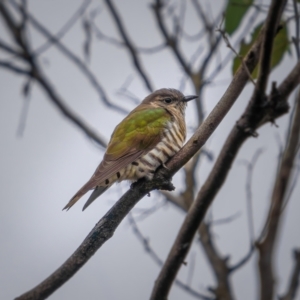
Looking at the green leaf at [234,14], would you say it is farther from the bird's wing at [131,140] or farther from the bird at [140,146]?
the bird's wing at [131,140]

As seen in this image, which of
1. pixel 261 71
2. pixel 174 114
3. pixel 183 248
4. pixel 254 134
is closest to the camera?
pixel 261 71

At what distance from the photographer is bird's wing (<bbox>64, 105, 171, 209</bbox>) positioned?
403 cm

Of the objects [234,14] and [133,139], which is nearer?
[234,14]

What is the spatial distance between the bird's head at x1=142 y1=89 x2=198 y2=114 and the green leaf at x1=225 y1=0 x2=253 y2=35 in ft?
6.40

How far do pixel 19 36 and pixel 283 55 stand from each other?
3350mm

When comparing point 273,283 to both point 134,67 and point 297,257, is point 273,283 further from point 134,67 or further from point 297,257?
point 134,67

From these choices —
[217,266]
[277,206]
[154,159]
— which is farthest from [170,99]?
[277,206]

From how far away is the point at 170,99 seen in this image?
536cm

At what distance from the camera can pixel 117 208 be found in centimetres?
317

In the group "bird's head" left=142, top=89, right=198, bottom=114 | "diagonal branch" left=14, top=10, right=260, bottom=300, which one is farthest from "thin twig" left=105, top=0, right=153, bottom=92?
"diagonal branch" left=14, top=10, right=260, bottom=300

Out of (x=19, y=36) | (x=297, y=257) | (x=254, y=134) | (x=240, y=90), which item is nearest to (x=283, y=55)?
(x=240, y=90)

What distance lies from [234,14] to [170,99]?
205 cm

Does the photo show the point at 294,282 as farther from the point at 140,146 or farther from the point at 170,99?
the point at 170,99

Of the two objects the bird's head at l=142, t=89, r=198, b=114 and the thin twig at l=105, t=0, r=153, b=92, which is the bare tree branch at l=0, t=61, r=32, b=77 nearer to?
the thin twig at l=105, t=0, r=153, b=92
